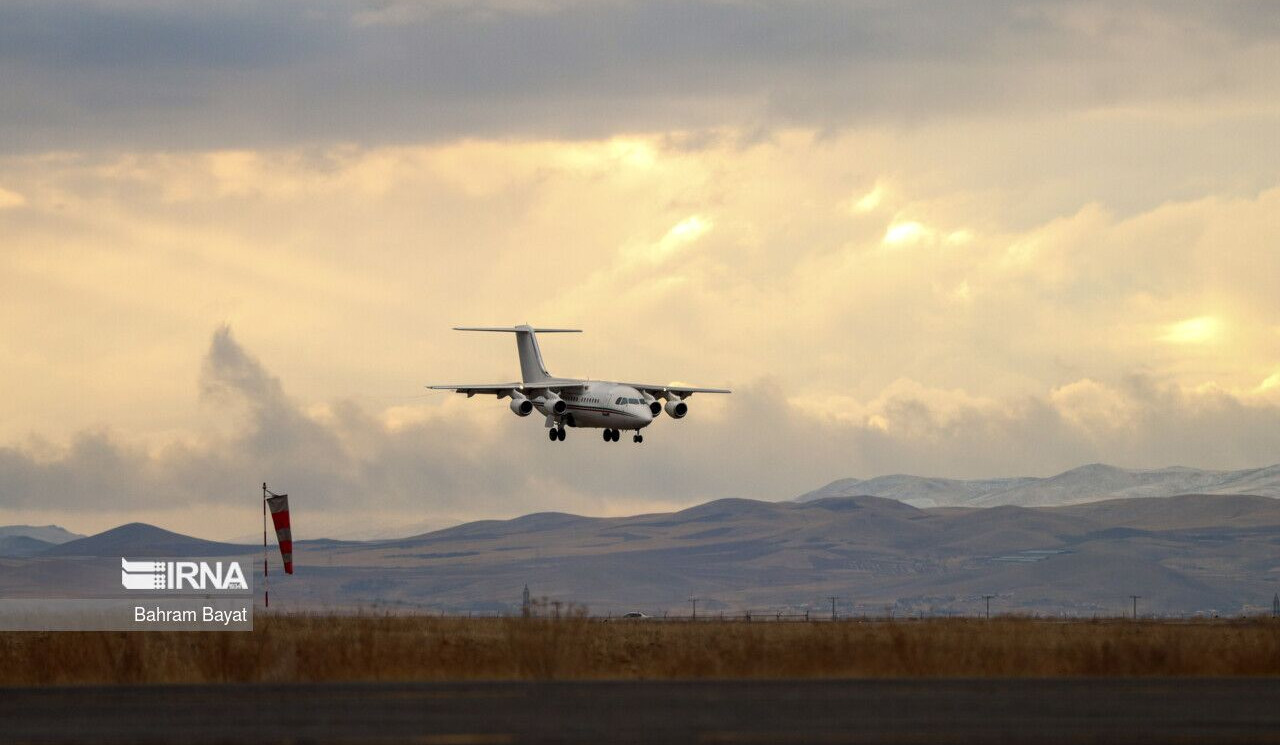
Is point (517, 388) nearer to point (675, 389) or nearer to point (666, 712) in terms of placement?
point (675, 389)

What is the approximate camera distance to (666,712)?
81.9 feet

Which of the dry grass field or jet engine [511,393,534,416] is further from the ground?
jet engine [511,393,534,416]

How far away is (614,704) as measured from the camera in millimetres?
26297

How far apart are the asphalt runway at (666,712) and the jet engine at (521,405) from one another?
7350cm

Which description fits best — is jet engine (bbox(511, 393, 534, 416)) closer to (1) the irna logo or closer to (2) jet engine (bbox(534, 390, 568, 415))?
(2) jet engine (bbox(534, 390, 568, 415))

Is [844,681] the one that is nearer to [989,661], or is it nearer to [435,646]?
[989,661]

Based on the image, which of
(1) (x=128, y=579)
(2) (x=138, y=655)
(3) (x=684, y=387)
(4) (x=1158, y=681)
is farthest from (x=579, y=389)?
(4) (x=1158, y=681)

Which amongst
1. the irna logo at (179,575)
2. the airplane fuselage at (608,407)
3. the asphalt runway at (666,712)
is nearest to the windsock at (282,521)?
the irna logo at (179,575)

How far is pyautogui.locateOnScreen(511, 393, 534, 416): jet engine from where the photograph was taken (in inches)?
4141

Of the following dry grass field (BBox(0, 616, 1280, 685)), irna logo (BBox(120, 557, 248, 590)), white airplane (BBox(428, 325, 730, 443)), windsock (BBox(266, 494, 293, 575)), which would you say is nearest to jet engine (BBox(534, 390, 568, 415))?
white airplane (BBox(428, 325, 730, 443))

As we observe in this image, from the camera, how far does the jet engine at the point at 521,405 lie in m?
105

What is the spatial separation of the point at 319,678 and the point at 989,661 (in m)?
12.6

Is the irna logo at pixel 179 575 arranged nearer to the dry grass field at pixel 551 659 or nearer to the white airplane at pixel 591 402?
the dry grass field at pixel 551 659

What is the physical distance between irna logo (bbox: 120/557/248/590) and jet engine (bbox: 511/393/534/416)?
58693 mm
